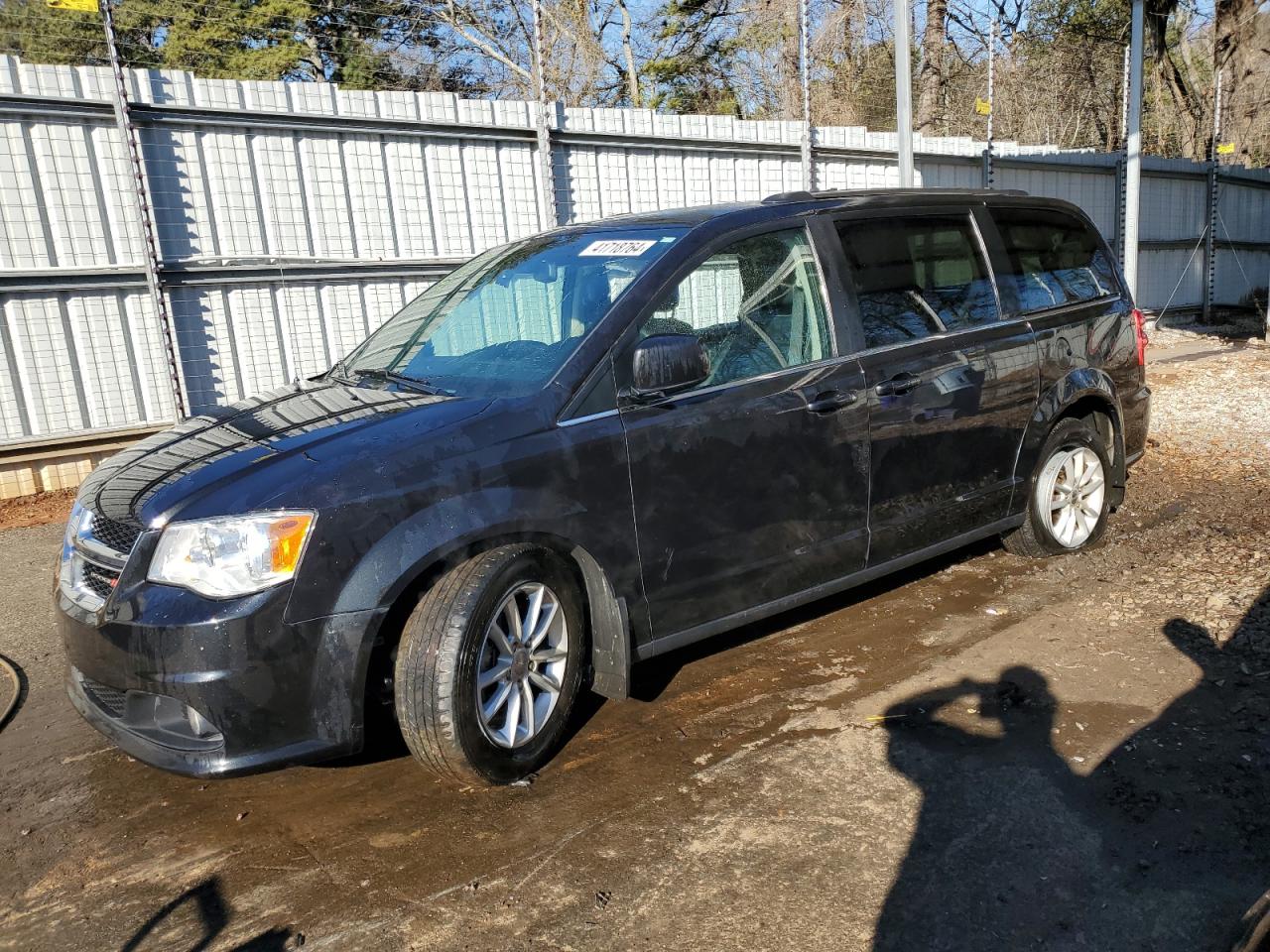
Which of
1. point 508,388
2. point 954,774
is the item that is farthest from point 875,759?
point 508,388

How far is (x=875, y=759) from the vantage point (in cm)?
338

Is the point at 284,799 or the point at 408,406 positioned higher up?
the point at 408,406

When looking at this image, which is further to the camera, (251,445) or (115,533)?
(251,445)

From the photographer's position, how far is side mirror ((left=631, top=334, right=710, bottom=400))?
136 inches

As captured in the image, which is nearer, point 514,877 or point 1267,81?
point 514,877

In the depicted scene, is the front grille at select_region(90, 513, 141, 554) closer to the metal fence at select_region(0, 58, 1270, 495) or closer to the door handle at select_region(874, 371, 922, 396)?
the door handle at select_region(874, 371, 922, 396)

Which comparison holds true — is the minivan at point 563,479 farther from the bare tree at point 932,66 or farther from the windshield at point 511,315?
the bare tree at point 932,66

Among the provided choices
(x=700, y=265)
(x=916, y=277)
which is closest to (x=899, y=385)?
(x=916, y=277)

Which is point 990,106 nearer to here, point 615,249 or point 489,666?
point 615,249

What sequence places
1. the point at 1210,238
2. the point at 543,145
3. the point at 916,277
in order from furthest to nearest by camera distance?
the point at 1210,238 → the point at 543,145 → the point at 916,277

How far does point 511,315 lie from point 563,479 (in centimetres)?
103

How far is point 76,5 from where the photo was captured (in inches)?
270

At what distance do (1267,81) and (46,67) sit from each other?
28631 millimetres

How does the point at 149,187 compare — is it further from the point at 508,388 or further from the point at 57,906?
the point at 57,906
